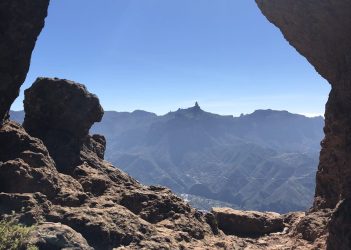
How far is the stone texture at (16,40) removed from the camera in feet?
93.6

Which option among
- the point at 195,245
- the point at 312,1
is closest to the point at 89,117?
the point at 195,245

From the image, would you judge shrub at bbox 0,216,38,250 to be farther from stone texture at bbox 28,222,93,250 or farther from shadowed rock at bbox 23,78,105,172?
shadowed rock at bbox 23,78,105,172

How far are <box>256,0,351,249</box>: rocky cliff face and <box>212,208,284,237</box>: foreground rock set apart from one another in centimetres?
488

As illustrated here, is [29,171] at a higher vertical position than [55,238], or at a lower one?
higher

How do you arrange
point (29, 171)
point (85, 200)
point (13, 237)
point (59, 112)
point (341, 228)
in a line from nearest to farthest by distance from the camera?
point (13, 237) → point (341, 228) → point (29, 171) → point (85, 200) → point (59, 112)

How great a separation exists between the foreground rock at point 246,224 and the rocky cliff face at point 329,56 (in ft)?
16.0

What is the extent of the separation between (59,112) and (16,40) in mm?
8970

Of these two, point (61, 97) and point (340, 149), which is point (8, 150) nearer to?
point (61, 97)

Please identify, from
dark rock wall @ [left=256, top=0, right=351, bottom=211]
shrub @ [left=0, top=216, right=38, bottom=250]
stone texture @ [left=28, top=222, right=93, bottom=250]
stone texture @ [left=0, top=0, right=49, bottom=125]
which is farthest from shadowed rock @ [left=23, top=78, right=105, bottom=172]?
dark rock wall @ [left=256, top=0, right=351, bottom=211]

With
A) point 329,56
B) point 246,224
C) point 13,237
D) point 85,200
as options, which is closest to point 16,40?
point 85,200

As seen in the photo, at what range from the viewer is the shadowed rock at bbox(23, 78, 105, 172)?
120 feet

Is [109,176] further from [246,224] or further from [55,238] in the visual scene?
[55,238]

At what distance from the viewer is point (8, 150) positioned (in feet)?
93.3

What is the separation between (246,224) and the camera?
40375 mm
